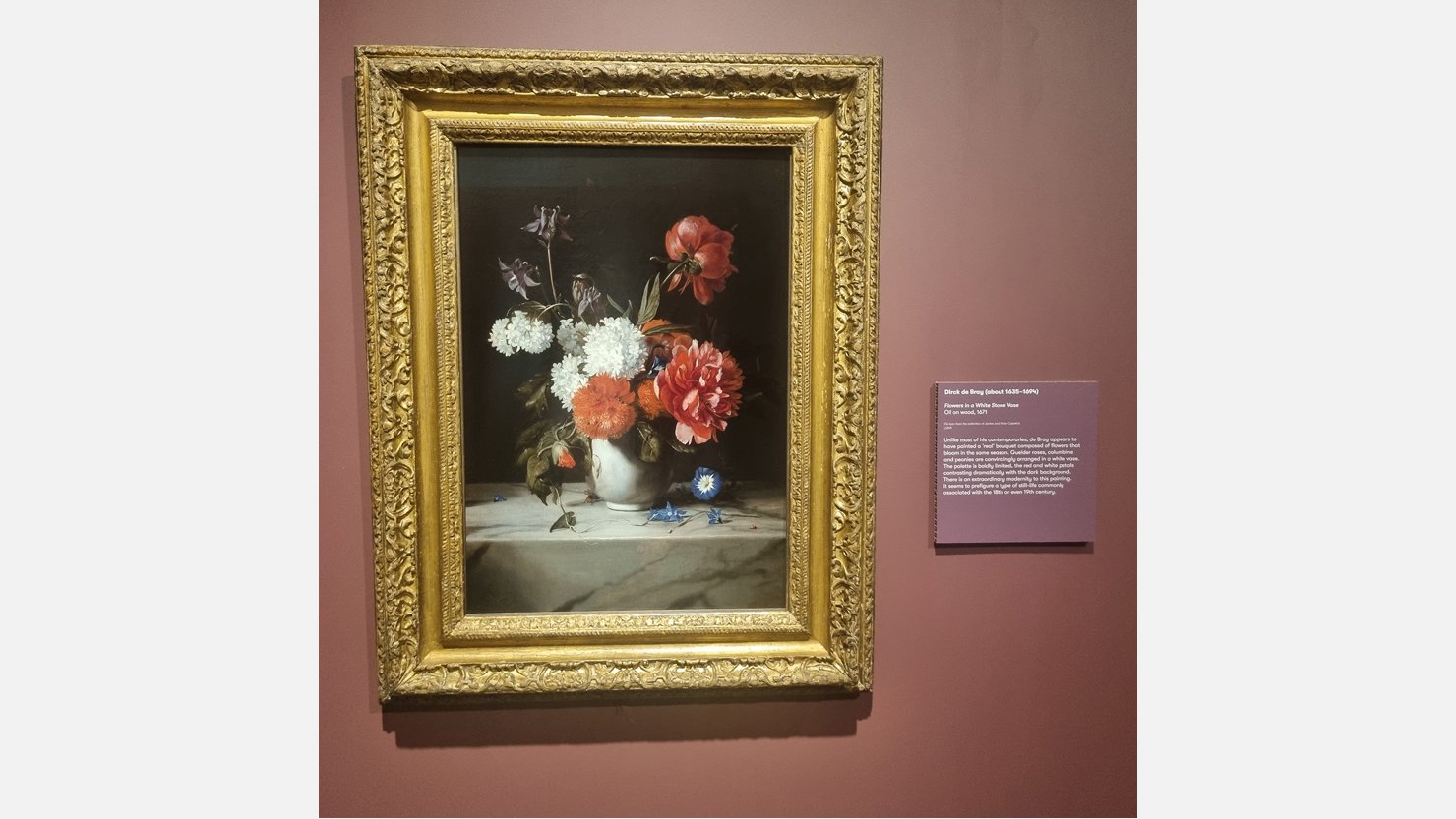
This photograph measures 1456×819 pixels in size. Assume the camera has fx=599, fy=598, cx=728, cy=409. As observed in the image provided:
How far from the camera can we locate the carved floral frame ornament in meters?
1.07

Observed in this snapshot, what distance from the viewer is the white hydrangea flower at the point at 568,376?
1.12 m

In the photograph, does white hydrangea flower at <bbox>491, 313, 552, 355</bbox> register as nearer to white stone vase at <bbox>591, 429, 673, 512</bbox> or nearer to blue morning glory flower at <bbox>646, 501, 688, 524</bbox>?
white stone vase at <bbox>591, 429, 673, 512</bbox>

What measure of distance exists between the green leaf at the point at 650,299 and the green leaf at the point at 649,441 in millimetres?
191

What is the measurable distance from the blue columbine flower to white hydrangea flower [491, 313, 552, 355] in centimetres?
37

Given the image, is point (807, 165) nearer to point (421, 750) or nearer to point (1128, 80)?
point (1128, 80)

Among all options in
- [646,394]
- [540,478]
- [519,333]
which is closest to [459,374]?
[519,333]

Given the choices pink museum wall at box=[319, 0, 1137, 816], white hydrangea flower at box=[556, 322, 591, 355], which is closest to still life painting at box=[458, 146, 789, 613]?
white hydrangea flower at box=[556, 322, 591, 355]

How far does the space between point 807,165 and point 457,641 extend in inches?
43.7

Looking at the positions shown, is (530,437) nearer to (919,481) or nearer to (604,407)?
(604,407)

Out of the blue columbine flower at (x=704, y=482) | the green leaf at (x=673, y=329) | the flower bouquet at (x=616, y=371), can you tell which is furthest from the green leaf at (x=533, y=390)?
the blue columbine flower at (x=704, y=482)

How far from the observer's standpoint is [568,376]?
1.12 meters

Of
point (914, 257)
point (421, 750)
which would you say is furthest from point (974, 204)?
point (421, 750)

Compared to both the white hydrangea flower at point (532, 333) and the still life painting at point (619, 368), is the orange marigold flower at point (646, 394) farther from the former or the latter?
the white hydrangea flower at point (532, 333)

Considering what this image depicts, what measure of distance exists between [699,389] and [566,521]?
356 millimetres
